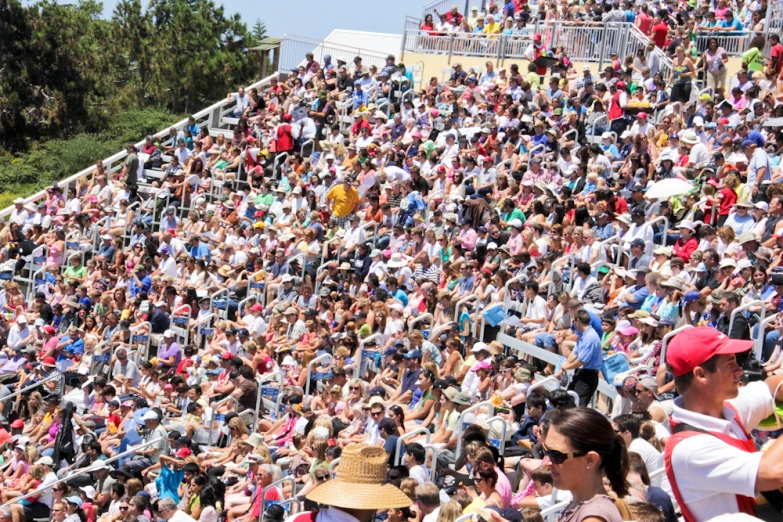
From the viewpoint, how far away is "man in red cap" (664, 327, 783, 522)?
2.89m

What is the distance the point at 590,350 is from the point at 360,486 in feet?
23.0

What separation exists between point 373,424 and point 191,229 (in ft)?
30.2

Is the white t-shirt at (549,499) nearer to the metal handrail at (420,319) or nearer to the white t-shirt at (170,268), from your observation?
the metal handrail at (420,319)

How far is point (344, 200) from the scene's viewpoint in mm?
18141

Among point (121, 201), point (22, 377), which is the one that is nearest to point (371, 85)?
point (121, 201)

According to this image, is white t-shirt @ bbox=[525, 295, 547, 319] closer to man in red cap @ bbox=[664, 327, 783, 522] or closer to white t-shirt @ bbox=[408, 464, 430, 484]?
white t-shirt @ bbox=[408, 464, 430, 484]

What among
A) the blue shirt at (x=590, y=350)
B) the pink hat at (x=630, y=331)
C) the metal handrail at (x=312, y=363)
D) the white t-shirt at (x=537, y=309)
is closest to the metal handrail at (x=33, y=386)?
the metal handrail at (x=312, y=363)

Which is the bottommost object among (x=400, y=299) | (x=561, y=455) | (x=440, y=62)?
(x=400, y=299)

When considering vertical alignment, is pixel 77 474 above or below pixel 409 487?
below

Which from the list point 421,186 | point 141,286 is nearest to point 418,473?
point 421,186

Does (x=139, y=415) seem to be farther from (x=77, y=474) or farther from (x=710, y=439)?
(x=710, y=439)

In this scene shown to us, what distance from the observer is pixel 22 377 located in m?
16.0

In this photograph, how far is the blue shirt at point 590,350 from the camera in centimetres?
1038

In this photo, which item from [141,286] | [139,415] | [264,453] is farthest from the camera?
[141,286]
